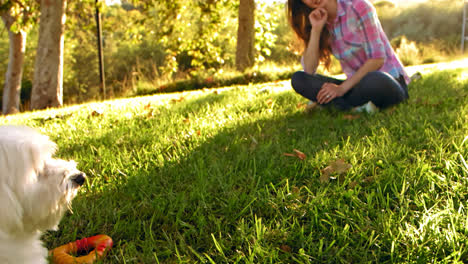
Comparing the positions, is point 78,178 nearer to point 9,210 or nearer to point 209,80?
point 9,210

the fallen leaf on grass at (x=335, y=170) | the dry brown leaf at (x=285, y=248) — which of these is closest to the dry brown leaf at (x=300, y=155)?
the fallen leaf on grass at (x=335, y=170)

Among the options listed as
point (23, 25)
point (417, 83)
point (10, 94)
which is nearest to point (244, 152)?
point (417, 83)

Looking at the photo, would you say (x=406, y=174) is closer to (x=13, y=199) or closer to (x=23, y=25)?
(x=13, y=199)

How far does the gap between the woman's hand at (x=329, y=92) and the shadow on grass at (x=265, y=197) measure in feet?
1.84

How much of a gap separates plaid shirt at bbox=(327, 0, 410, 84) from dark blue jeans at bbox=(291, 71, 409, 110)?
8.2 inches

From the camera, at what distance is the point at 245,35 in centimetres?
1323

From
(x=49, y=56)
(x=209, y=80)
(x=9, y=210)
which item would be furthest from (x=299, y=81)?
(x=209, y=80)

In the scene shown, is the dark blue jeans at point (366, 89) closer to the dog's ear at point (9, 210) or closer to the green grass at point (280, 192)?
the green grass at point (280, 192)

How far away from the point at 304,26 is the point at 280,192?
245 centimetres

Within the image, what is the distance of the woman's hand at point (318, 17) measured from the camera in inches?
137

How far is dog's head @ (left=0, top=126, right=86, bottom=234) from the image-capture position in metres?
1.27

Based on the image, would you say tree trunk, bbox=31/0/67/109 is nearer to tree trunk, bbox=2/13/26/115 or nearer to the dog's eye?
tree trunk, bbox=2/13/26/115

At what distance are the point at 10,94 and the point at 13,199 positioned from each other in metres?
15.7

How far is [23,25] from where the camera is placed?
9.70 m
